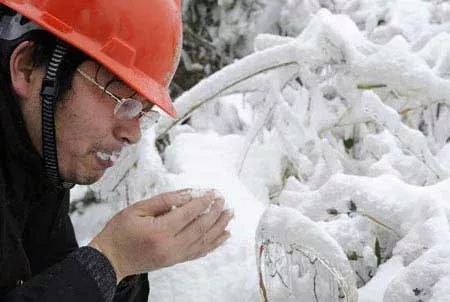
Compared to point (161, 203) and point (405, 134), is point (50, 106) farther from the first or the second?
point (405, 134)

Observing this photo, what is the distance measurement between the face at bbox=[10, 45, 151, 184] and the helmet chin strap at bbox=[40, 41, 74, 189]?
0.01 meters

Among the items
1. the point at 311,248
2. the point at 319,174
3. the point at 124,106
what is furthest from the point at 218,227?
the point at 319,174

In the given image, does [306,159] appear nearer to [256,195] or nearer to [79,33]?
[256,195]

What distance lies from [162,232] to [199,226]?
Answer: 0.27 feet

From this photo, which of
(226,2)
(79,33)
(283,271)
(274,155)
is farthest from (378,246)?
(226,2)

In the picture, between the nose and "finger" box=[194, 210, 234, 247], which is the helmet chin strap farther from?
"finger" box=[194, 210, 234, 247]

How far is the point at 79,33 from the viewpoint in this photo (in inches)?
60.5

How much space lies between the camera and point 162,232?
1.55 meters

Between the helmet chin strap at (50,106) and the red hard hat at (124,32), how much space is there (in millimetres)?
36

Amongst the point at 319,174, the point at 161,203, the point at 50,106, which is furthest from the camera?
the point at 319,174

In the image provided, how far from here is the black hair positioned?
4.91 feet

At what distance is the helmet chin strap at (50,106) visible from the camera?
58.4 inches

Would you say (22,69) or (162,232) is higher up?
(22,69)

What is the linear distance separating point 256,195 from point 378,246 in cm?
84
